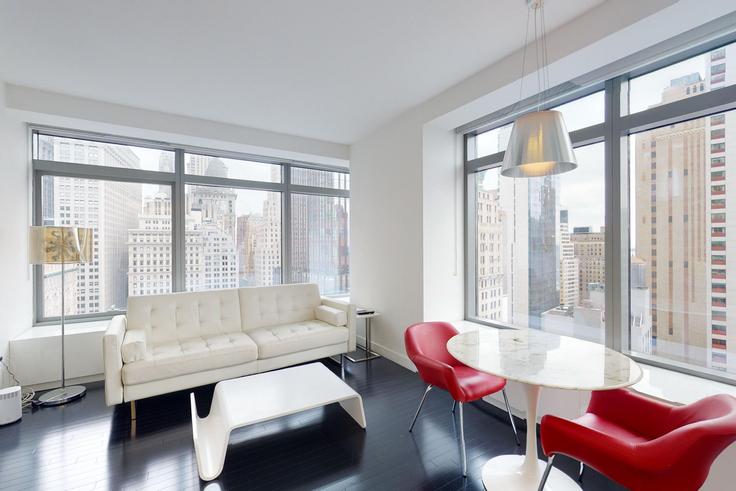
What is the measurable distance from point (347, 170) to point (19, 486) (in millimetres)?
4633

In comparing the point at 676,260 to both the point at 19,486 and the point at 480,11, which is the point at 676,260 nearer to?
the point at 480,11

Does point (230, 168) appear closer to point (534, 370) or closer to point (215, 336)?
point (215, 336)

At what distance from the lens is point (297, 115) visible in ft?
12.3

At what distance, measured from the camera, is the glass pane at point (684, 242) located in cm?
208

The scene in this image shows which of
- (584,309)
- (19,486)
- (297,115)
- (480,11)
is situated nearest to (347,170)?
(297,115)

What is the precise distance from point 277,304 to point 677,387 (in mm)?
3535

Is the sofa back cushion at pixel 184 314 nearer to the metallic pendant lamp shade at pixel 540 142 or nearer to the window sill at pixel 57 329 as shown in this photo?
the window sill at pixel 57 329

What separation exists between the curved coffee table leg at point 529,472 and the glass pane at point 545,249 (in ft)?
3.75

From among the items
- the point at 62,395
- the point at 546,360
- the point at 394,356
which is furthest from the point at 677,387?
the point at 62,395

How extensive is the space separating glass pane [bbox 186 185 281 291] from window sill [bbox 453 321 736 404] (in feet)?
13.6

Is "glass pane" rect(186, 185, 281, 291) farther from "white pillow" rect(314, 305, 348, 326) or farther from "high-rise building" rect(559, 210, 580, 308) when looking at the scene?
"high-rise building" rect(559, 210, 580, 308)

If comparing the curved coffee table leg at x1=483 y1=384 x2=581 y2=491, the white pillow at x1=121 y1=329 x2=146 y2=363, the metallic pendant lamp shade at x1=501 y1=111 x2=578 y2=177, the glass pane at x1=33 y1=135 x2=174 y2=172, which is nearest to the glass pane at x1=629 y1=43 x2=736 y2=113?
the metallic pendant lamp shade at x1=501 y1=111 x2=578 y2=177

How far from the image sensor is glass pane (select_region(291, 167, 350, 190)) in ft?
16.4

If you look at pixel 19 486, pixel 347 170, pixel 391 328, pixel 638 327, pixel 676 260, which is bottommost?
pixel 19 486
